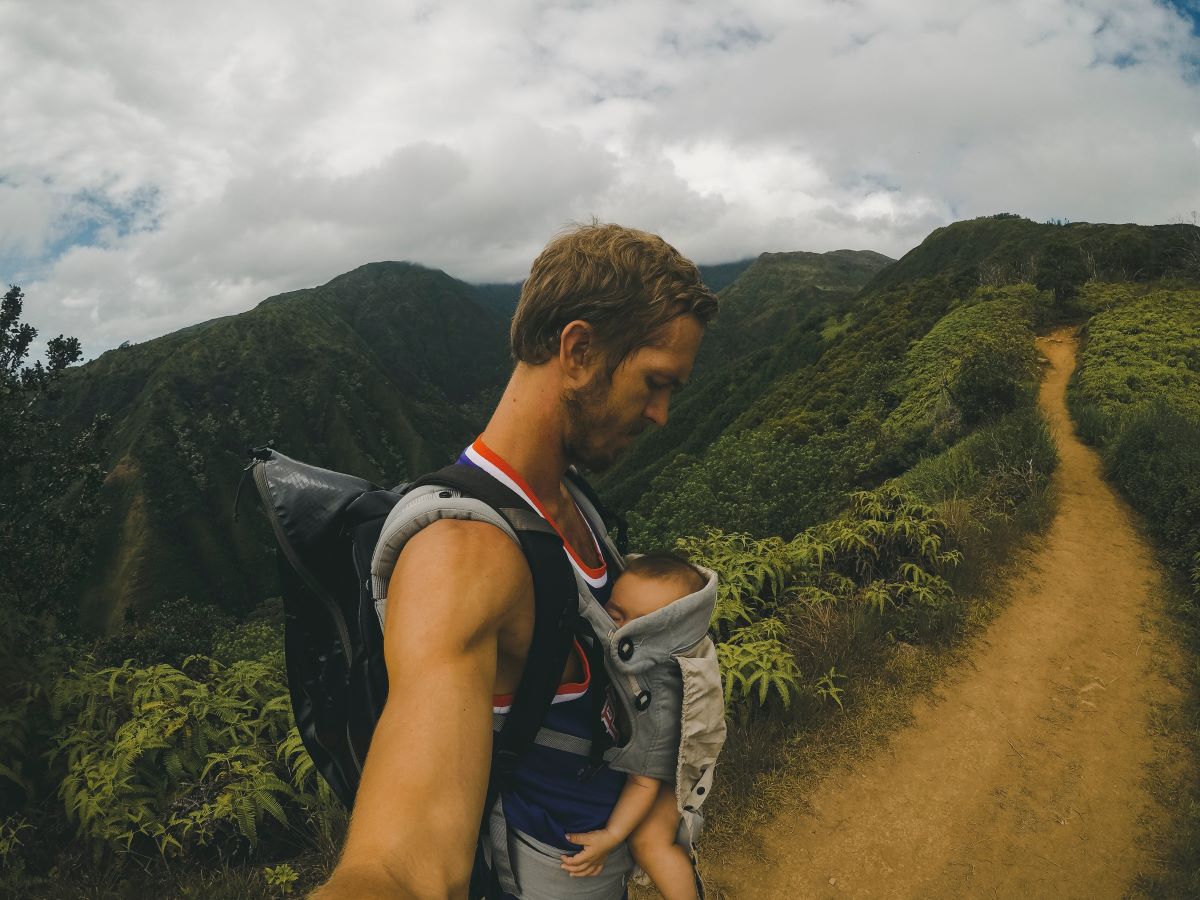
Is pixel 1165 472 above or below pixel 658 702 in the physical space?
below

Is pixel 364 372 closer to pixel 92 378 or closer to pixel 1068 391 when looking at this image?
pixel 92 378

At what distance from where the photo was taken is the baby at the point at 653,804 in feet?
5.84

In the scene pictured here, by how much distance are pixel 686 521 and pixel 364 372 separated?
527 ft

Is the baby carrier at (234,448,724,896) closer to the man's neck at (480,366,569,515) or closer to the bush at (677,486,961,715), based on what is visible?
the man's neck at (480,366,569,515)

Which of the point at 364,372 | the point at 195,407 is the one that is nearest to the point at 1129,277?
the point at 195,407

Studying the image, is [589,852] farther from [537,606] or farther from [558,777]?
[537,606]

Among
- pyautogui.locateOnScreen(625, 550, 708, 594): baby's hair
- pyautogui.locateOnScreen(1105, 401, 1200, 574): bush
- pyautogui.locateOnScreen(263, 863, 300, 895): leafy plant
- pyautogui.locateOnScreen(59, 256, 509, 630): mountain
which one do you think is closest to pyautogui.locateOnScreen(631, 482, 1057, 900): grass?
pyautogui.locateOnScreen(263, 863, 300, 895): leafy plant

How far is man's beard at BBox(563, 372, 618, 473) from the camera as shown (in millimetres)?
1600

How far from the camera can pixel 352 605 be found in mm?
1377

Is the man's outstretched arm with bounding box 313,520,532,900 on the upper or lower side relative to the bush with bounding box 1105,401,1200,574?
upper

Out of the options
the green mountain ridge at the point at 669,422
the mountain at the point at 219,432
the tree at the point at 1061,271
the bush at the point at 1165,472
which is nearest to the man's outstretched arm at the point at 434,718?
the bush at the point at 1165,472

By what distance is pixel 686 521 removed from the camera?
1372cm

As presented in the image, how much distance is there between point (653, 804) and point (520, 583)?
3.80 feet

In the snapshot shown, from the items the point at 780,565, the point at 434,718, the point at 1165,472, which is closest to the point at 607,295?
the point at 434,718
